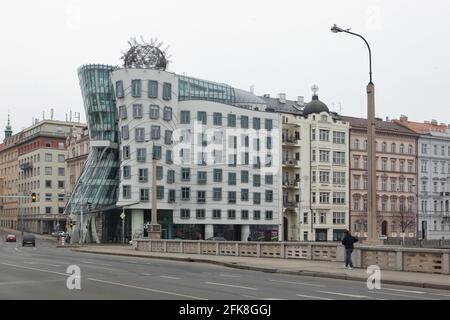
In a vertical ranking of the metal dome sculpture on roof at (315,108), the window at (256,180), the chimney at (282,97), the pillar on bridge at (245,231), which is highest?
the chimney at (282,97)

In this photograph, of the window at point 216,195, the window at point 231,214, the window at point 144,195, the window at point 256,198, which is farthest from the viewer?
the window at point 256,198

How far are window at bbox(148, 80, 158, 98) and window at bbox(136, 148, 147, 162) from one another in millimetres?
7208

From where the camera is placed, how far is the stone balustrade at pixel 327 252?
2656 cm

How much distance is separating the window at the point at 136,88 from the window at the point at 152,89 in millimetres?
1356

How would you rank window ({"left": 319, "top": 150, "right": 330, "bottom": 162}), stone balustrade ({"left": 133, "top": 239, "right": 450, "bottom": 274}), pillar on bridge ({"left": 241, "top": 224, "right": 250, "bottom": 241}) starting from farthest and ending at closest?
1. window ({"left": 319, "top": 150, "right": 330, "bottom": 162})
2. pillar on bridge ({"left": 241, "top": 224, "right": 250, "bottom": 241})
3. stone balustrade ({"left": 133, "top": 239, "right": 450, "bottom": 274})

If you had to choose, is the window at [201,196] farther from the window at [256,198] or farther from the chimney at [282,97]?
the chimney at [282,97]

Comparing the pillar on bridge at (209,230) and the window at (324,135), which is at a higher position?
the window at (324,135)

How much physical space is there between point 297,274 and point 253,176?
68.3 metres

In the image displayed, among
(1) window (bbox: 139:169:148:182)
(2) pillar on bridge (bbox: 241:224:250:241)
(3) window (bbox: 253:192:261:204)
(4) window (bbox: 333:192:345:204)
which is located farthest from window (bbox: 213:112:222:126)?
(4) window (bbox: 333:192:345:204)

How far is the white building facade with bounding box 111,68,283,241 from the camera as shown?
87562mm

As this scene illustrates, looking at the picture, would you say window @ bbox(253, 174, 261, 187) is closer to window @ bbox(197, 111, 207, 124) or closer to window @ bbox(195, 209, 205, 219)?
window @ bbox(195, 209, 205, 219)

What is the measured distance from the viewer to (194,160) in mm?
91750

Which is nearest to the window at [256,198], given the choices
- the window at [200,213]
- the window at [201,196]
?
the window at [201,196]
